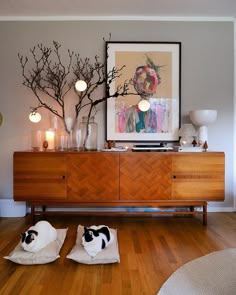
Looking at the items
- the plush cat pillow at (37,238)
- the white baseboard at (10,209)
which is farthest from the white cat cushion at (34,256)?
the white baseboard at (10,209)

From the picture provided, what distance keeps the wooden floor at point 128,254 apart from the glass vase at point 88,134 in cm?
85

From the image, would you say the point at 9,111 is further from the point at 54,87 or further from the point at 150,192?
the point at 150,192

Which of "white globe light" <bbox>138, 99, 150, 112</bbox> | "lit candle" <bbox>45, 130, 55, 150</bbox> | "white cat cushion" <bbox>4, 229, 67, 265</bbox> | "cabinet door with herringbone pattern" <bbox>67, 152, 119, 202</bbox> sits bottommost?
"white cat cushion" <bbox>4, 229, 67, 265</bbox>

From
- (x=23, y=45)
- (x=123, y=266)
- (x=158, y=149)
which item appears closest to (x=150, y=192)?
(x=158, y=149)

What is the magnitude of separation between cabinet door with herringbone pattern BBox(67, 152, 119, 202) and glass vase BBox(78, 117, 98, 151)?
1.04 ft

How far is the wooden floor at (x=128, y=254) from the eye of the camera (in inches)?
70.3

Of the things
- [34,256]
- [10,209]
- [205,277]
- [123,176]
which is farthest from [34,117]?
[205,277]

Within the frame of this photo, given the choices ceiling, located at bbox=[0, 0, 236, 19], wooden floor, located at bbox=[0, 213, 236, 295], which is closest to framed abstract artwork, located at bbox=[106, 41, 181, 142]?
ceiling, located at bbox=[0, 0, 236, 19]

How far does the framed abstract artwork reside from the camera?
136 inches

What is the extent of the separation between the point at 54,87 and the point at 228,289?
2.74m

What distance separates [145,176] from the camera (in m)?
2.97

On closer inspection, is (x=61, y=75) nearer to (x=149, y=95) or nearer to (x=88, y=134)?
(x=88, y=134)

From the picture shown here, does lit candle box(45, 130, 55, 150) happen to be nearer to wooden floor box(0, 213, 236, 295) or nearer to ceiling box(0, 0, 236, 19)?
wooden floor box(0, 213, 236, 295)

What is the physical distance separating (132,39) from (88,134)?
128 centimetres
